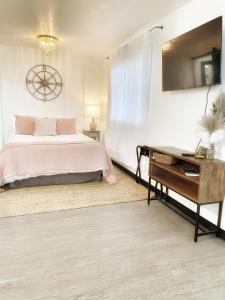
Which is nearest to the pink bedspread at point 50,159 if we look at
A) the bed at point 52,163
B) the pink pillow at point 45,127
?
the bed at point 52,163

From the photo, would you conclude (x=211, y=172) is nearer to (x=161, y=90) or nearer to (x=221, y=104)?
(x=221, y=104)

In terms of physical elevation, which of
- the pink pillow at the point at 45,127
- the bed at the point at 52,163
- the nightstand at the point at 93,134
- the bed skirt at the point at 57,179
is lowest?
the bed skirt at the point at 57,179

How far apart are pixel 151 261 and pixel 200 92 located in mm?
1782

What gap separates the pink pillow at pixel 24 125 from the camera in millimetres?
4621

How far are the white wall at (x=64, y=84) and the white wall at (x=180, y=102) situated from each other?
8.20 ft

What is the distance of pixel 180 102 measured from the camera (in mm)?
2896

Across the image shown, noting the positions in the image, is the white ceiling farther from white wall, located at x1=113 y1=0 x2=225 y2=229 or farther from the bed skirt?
the bed skirt

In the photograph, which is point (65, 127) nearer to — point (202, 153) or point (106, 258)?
point (202, 153)

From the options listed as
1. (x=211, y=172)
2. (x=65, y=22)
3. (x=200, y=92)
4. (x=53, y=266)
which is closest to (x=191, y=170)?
(x=211, y=172)

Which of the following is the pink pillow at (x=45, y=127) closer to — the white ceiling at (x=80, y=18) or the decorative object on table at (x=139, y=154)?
the white ceiling at (x=80, y=18)

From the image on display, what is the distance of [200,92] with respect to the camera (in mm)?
2551

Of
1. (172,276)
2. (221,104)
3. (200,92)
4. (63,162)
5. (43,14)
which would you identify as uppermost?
(43,14)

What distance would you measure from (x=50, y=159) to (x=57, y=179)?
13.9 inches

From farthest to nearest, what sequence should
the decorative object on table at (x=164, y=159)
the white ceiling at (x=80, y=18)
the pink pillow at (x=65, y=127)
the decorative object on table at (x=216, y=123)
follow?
the pink pillow at (x=65, y=127) → the white ceiling at (x=80, y=18) → the decorative object on table at (x=164, y=159) → the decorative object on table at (x=216, y=123)
